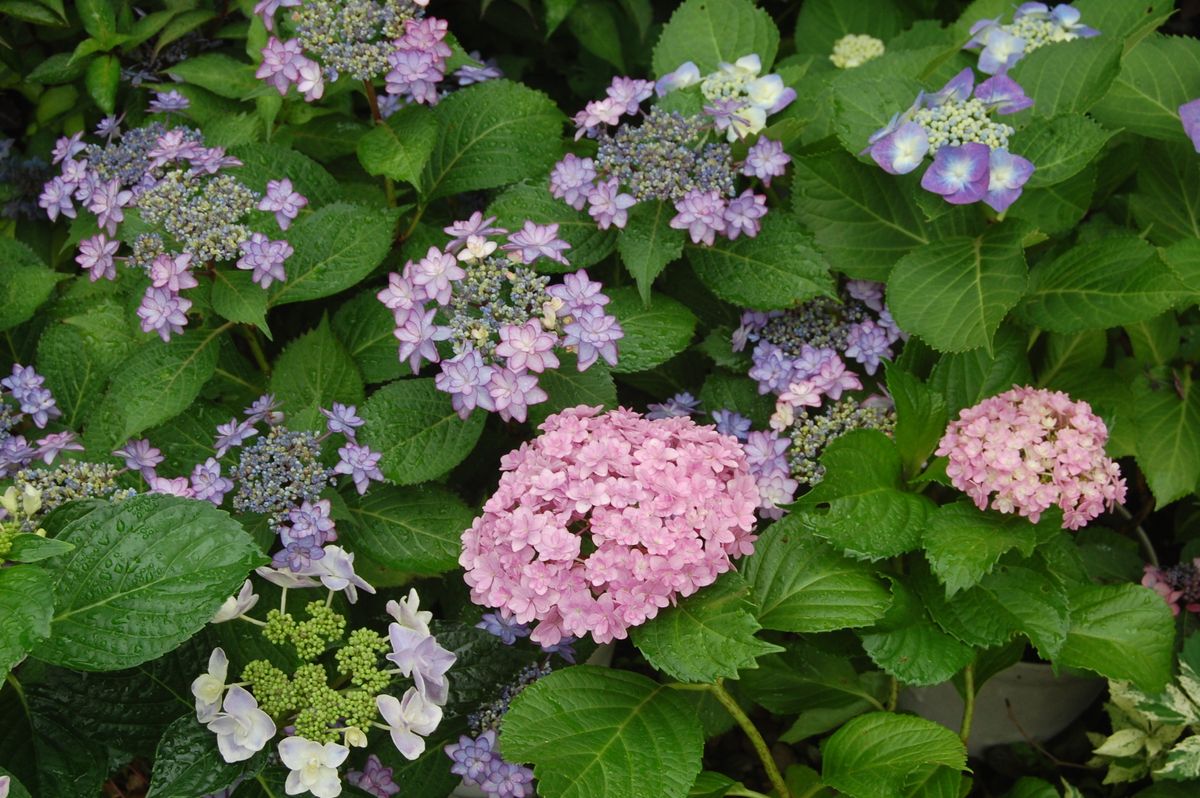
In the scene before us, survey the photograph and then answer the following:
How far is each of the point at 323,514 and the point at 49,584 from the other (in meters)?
0.40

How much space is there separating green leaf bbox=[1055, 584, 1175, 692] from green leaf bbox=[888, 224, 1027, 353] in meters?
0.43

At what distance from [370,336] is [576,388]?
39 cm

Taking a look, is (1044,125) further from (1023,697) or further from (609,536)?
(1023,697)

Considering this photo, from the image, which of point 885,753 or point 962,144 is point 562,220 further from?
point 885,753

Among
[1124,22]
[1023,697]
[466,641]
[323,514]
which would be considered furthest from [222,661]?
[1124,22]

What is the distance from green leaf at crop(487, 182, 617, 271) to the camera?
190cm

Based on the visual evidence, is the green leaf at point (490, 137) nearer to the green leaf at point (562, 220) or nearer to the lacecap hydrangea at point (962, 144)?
the green leaf at point (562, 220)

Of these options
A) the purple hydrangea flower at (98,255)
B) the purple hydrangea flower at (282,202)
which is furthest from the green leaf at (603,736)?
→ the purple hydrangea flower at (98,255)

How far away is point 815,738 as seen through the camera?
7.72ft

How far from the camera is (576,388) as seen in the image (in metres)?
1.77

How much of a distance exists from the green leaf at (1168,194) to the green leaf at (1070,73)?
25cm

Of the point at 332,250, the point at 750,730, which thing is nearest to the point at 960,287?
the point at 750,730

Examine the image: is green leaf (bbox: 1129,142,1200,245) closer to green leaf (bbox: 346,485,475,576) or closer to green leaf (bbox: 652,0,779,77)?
green leaf (bbox: 652,0,779,77)

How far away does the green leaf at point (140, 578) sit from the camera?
1.35 metres
